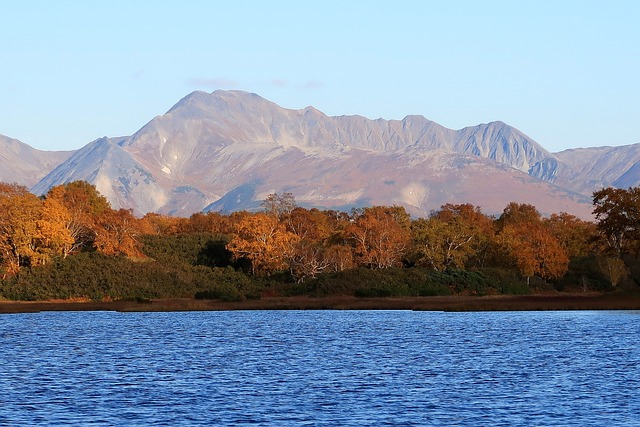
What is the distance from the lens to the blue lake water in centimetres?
3891

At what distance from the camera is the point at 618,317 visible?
320 ft

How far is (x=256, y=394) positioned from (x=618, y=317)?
6228 cm

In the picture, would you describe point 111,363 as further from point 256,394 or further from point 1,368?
point 256,394

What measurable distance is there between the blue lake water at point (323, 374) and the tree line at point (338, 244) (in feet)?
133

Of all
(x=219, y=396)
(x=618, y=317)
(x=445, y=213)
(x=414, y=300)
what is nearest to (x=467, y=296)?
(x=414, y=300)

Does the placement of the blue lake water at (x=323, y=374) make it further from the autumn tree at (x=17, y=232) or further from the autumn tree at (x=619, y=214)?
the autumn tree at (x=619, y=214)

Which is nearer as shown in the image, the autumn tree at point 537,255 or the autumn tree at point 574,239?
the autumn tree at point 537,255

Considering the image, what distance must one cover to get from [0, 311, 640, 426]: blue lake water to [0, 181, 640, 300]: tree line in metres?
40.5

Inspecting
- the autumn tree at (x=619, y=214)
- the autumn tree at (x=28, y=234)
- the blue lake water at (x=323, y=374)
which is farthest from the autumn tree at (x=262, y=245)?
the blue lake water at (x=323, y=374)

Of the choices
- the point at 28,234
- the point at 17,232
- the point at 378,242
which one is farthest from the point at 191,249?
the point at 17,232

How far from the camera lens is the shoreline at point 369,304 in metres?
110

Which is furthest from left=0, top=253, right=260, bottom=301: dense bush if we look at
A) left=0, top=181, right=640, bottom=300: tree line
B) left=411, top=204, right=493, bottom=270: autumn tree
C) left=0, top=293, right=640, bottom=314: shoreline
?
left=411, top=204, right=493, bottom=270: autumn tree

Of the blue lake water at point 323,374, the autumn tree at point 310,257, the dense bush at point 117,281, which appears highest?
the autumn tree at point 310,257

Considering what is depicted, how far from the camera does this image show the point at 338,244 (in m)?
150
